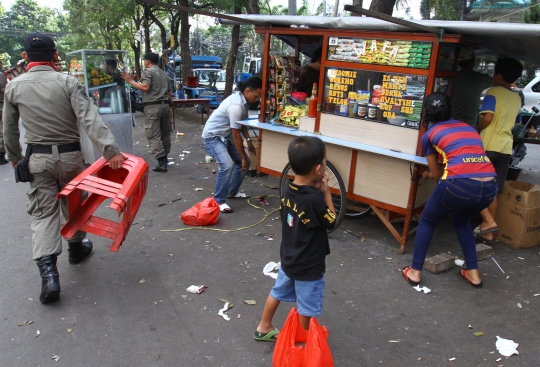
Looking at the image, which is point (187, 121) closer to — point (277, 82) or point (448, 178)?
point (277, 82)

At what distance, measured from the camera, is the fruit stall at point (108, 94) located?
7.17 meters

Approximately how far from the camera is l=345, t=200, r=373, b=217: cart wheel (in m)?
5.28

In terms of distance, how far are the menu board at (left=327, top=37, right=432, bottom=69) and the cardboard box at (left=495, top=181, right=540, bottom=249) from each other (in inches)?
68.0

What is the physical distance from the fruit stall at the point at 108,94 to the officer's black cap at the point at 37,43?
11.9 ft

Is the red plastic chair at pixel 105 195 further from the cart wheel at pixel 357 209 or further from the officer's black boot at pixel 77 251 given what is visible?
the cart wheel at pixel 357 209

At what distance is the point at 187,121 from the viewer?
1348 cm

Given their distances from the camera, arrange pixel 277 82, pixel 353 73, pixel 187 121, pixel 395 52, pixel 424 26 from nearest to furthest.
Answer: pixel 424 26
pixel 395 52
pixel 353 73
pixel 277 82
pixel 187 121

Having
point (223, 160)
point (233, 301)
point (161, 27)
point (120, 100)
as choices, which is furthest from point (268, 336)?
point (161, 27)

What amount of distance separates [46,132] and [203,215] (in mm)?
1992

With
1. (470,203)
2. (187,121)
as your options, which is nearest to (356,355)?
(470,203)

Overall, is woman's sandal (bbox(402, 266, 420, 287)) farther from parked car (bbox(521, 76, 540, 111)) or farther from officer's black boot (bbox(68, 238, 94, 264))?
parked car (bbox(521, 76, 540, 111))

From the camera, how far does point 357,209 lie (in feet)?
17.5

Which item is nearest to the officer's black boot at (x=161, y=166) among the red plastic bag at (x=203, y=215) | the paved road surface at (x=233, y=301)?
the paved road surface at (x=233, y=301)

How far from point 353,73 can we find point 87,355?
3687 mm
